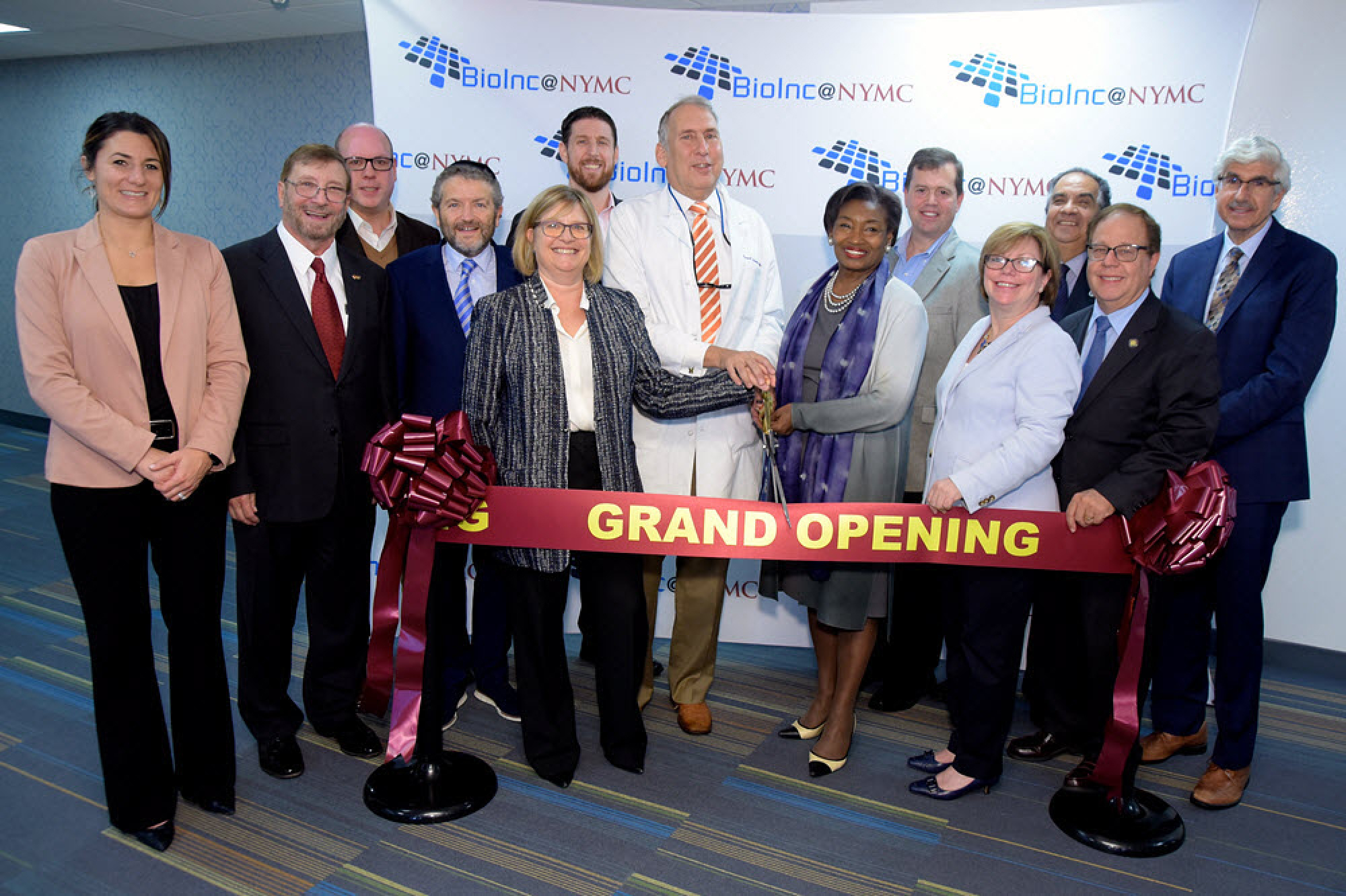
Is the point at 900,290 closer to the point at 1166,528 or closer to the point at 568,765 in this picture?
the point at 1166,528

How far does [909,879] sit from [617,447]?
1.45 meters

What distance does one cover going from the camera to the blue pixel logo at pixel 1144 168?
3.80 meters

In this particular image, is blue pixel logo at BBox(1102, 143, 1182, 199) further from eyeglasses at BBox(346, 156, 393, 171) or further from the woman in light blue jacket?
eyeglasses at BBox(346, 156, 393, 171)

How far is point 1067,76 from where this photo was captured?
384 cm

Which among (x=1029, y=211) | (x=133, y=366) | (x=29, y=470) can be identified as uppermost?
(x=1029, y=211)

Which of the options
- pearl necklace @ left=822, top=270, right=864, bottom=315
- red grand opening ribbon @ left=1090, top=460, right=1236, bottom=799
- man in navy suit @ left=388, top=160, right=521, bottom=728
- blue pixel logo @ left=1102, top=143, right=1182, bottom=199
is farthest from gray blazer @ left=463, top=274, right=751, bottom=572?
blue pixel logo @ left=1102, top=143, right=1182, bottom=199

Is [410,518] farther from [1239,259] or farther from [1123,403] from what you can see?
[1239,259]

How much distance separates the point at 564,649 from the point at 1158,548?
69.3 inches

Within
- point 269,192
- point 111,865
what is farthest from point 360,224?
point 269,192

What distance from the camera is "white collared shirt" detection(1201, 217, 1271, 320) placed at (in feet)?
9.71

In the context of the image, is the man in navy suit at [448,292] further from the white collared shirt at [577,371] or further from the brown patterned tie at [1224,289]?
the brown patterned tie at [1224,289]

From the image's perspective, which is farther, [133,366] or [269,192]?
[269,192]

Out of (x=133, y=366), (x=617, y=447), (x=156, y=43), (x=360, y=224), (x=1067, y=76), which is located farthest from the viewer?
(x=156, y=43)

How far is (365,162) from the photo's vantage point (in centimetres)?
338
